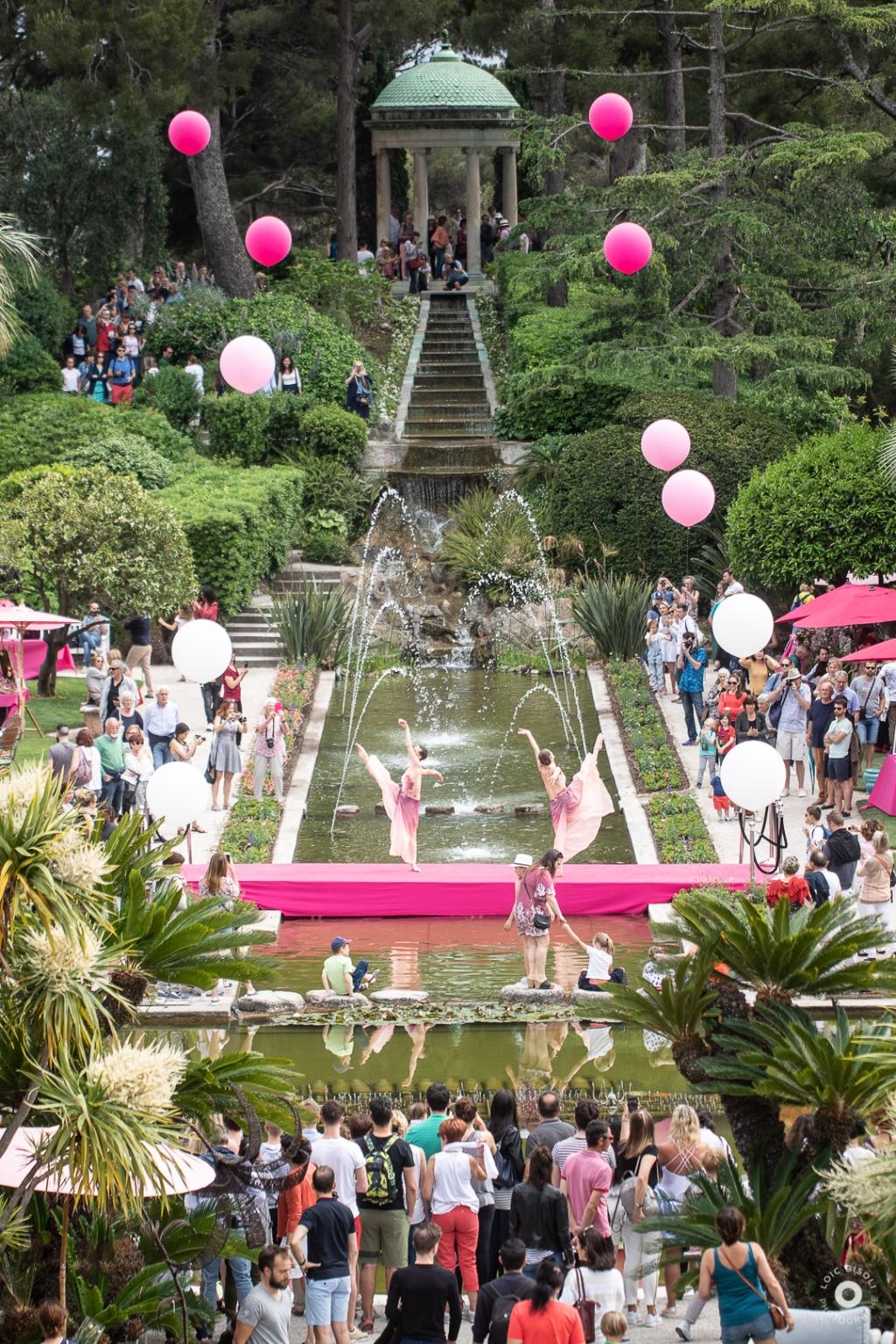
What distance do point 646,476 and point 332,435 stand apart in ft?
17.3

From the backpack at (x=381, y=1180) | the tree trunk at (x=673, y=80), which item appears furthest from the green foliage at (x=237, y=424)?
the backpack at (x=381, y=1180)

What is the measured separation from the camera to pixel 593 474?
1042 inches

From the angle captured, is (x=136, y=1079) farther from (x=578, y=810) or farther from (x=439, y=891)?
(x=578, y=810)

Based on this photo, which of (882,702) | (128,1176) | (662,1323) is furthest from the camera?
(882,702)

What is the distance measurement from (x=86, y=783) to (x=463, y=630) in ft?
34.8

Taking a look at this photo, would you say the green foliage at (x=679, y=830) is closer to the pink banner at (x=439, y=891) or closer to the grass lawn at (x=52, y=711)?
the pink banner at (x=439, y=891)

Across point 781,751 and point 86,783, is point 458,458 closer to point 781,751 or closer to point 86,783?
point 781,751

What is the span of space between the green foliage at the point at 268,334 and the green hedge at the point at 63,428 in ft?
9.81

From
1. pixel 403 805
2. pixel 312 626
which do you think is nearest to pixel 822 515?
pixel 312 626

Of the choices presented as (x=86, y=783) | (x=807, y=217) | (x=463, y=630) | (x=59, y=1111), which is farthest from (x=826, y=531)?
(x=59, y=1111)

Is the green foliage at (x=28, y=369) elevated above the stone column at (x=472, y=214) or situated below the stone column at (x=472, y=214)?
below

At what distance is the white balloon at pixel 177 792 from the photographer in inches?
516

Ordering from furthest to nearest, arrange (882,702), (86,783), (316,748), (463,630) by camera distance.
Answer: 1. (463,630)
2. (316,748)
3. (882,702)
4. (86,783)

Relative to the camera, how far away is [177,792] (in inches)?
516
